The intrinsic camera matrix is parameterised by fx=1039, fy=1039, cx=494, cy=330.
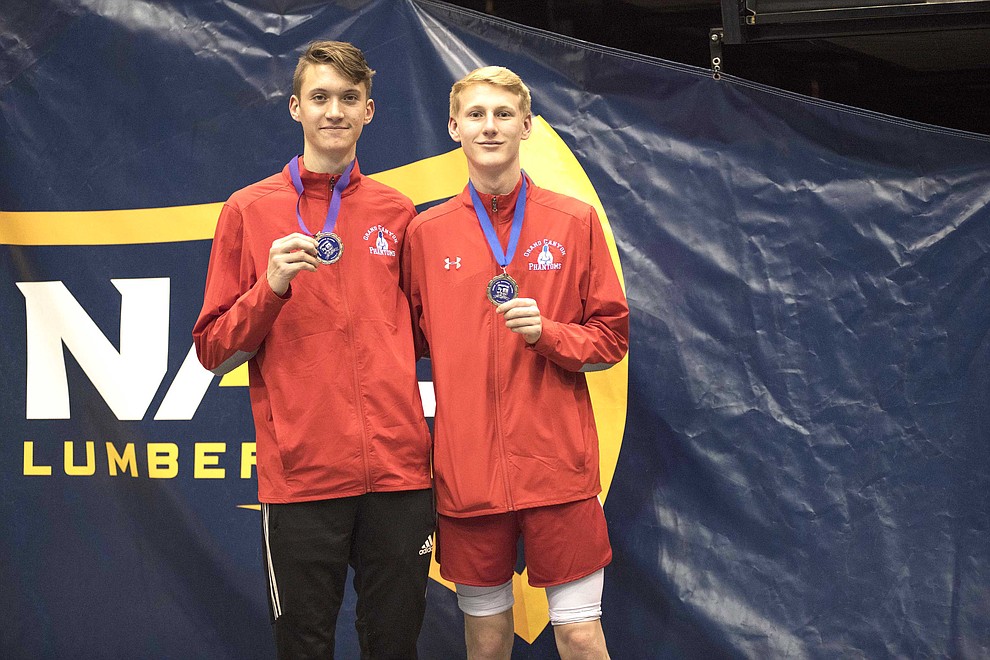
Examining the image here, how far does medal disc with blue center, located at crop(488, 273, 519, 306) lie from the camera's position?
→ 95.3 inches

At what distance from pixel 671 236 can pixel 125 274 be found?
6.04 ft

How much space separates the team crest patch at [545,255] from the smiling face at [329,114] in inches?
19.8

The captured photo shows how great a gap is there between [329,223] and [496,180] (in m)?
0.43

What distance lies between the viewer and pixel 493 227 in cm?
257

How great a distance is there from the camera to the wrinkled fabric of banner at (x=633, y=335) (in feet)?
9.70

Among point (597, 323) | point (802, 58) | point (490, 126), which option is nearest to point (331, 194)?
point (490, 126)

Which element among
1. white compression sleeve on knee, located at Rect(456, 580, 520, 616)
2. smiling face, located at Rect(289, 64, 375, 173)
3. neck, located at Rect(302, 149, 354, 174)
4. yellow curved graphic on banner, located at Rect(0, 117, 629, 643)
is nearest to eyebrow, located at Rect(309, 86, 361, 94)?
smiling face, located at Rect(289, 64, 375, 173)

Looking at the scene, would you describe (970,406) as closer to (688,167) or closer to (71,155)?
(688,167)

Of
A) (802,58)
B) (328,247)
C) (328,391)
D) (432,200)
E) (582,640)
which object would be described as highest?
(802,58)

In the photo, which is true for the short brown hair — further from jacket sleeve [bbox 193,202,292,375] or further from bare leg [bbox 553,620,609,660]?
bare leg [bbox 553,620,609,660]

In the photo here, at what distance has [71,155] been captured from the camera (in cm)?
359

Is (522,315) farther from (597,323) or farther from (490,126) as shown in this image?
(490,126)

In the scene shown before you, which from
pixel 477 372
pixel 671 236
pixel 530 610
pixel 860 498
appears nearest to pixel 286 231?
pixel 477 372

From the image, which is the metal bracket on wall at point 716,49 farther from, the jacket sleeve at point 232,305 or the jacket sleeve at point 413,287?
the jacket sleeve at point 232,305
